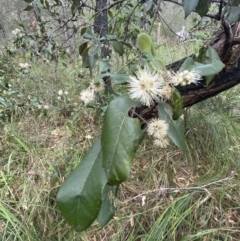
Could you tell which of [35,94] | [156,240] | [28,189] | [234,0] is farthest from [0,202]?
[234,0]

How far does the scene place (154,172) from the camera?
138 centimetres

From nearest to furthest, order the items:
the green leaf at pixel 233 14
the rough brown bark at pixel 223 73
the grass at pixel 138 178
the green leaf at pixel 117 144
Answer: the green leaf at pixel 117 144, the green leaf at pixel 233 14, the rough brown bark at pixel 223 73, the grass at pixel 138 178

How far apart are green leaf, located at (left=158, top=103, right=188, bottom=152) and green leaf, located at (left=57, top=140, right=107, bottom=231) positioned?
0.47 feet

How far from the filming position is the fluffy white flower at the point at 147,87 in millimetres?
479

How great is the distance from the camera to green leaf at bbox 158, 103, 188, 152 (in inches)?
21.5

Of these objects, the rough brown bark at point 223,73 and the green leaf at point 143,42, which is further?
the rough brown bark at point 223,73

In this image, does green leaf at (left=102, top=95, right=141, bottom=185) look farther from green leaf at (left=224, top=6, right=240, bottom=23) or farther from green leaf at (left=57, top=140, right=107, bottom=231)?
green leaf at (left=224, top=6, right=240, bottom=23)

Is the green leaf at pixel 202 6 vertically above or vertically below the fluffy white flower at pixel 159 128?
above

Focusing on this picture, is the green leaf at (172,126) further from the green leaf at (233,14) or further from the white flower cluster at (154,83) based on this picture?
the green leaf at (233,14)

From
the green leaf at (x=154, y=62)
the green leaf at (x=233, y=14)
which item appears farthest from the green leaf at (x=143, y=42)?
the green leaf at (x=233, y=14)

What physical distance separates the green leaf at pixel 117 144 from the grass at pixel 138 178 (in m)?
0.65

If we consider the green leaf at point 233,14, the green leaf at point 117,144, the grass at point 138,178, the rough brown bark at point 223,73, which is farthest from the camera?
the grass at point 138,178

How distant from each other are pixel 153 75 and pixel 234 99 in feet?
4.56

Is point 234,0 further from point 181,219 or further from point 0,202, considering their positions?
point 0,202
